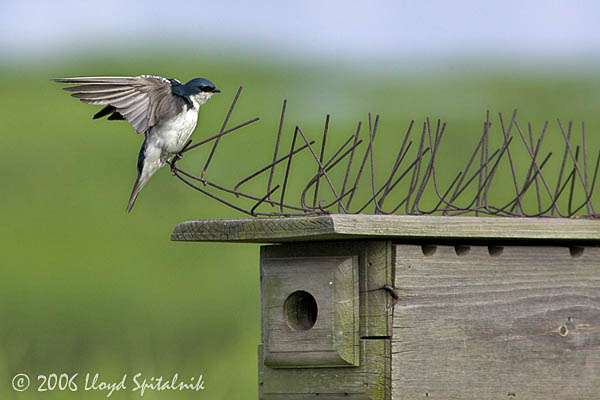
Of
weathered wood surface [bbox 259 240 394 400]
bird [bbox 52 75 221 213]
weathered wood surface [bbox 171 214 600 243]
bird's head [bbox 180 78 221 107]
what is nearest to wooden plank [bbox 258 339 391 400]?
weathered wood surface [bbox 259 240 394 400]

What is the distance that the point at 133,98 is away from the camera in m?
3.48

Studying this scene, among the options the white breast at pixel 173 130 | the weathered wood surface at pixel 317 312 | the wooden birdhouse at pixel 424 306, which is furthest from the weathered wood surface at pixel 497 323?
the white breast at pixel 173 130

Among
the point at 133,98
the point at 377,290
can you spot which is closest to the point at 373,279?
the point at 377,290

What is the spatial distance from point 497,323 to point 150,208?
5.80m

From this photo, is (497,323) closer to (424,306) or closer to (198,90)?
(424,306)

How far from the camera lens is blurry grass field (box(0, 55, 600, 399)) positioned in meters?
6.32

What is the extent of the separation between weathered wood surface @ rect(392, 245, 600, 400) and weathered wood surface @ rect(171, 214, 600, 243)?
4.1 inches

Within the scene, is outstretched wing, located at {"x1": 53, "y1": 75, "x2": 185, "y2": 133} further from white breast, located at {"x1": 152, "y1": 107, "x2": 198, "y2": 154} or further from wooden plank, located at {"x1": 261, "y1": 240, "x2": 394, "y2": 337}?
wooden plank, located at {"x1": 261, "y1": 240, "x2": 394, "y2": 337}

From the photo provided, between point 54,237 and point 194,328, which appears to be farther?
point 54,237

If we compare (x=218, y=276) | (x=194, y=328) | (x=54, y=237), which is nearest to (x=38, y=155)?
(x=54, y=237)

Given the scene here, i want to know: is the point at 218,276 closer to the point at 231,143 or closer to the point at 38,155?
the point at 231,143

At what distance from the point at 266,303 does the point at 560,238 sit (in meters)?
0.87

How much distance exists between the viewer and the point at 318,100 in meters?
11.2

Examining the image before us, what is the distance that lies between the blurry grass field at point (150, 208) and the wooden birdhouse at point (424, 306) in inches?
84.1
